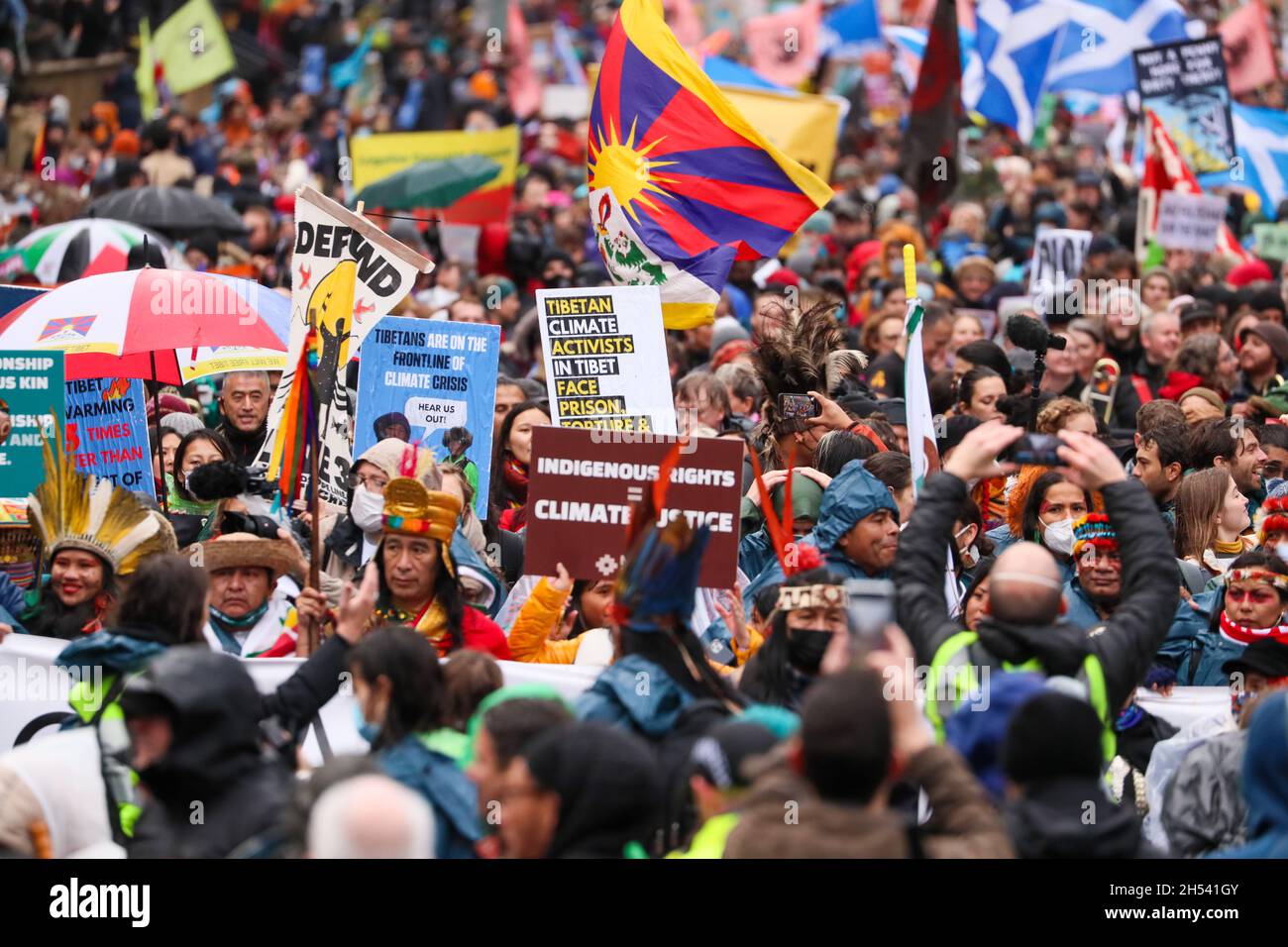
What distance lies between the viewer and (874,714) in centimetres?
400

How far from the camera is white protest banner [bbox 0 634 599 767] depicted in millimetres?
6172

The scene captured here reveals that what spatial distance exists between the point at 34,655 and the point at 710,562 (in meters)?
2.25

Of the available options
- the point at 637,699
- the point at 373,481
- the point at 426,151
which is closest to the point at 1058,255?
the point at 426,151

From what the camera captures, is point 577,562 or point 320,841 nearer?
point 320,841

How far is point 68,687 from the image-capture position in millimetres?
6117

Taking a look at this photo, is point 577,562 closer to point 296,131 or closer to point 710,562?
point 710,562

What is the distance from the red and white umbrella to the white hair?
4.53 metres

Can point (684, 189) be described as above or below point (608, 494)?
above

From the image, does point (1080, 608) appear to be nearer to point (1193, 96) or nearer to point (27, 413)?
point (27, 413)

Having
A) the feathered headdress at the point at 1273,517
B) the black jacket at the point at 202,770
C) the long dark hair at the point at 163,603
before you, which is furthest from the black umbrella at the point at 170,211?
the black jacket at the point at 202,770

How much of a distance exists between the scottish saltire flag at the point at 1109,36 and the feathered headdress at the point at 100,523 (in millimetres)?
12235

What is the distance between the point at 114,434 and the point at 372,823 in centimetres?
488
